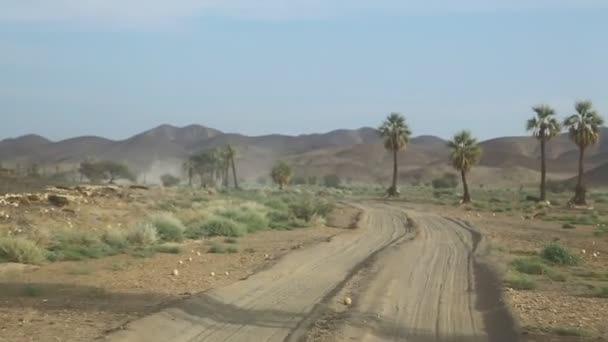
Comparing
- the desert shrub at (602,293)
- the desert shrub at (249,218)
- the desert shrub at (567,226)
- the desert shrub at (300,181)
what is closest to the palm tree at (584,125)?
the desert shrub at (567,226)

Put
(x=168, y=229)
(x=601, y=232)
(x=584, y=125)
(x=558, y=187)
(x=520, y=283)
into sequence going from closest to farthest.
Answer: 1. (x=520, y=283)
2. (x=168, y=229)
3. (x=601, y=232)
4. (x=584, y=125)
5. (x=558, y=187)

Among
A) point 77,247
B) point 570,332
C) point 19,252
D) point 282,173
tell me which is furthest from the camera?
point 282,173

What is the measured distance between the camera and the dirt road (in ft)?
36.2

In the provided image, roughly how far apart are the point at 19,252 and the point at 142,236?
19.3ft

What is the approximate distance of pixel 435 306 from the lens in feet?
44.8

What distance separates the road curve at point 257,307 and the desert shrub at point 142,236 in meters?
6.18

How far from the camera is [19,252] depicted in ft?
65.0

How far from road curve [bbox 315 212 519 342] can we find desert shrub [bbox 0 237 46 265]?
372 inches

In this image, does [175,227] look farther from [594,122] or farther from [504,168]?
[504,168]

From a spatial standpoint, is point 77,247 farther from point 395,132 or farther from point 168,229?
point 395,132

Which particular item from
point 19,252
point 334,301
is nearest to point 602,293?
point 334,301

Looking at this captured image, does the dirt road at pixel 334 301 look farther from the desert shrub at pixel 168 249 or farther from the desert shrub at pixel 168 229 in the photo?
the desert shrub at pixel 168 229

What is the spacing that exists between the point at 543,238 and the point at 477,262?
44.1ft

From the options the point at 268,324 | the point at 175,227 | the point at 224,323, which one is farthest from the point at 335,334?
the point at 175,227
